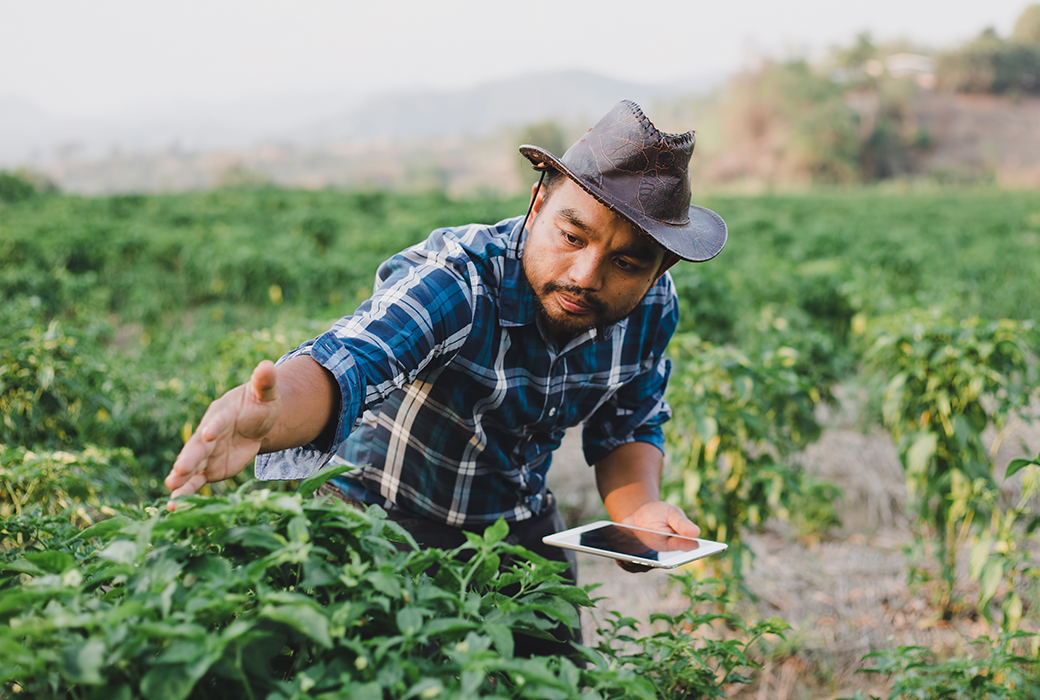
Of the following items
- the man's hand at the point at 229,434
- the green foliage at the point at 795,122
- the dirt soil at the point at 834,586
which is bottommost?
the dirt soil at the point at 834,586

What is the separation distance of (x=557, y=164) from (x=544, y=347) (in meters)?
0.41

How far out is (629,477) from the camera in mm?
1982

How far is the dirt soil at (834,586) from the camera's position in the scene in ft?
9.32

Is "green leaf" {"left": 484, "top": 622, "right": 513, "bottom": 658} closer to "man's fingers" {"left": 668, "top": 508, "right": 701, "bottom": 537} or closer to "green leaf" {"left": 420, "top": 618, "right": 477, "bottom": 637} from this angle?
"green leaf" {"left": 420, "top": 618, "right": 477, "bottom": 637}

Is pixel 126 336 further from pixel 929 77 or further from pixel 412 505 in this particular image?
pixel 929 77

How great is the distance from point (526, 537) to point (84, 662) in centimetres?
137

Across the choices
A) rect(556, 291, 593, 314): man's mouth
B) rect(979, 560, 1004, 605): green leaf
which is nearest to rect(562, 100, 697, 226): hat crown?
rect(556, 291, 593, 314): man's mouth

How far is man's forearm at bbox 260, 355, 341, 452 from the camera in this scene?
3.70ft

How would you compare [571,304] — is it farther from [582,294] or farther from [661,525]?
[661,525]

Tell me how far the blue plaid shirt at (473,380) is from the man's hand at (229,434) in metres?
0.21

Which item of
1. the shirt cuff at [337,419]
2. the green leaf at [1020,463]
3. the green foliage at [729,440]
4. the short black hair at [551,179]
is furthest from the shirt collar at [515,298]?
the green foliage at [729,440]

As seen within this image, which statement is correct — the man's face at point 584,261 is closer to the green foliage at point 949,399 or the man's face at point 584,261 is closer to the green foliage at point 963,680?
the green foliage at point 963,680

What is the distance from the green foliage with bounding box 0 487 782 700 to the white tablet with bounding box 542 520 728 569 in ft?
1.31

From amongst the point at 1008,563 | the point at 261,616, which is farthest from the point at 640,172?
the point at 1008,563
